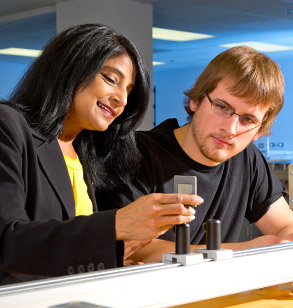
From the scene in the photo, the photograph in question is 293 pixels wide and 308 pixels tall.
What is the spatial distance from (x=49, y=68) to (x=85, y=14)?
6.39m

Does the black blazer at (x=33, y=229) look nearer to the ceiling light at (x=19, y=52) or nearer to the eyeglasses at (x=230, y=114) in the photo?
the eyeglasses at (x=230, y=114)

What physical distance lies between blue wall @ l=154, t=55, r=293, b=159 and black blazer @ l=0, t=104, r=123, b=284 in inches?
465

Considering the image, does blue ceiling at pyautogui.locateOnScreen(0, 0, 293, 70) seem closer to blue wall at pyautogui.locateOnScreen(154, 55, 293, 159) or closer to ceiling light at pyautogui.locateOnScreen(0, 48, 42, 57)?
ceiling light at pyautogui.locateOnScreen(0, 48, 42, 57)

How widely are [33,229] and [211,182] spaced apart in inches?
36.7

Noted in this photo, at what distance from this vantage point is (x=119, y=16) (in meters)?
7.68

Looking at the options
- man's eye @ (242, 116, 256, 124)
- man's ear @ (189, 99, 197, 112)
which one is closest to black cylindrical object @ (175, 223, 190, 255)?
man's eye @ (242, 116, 256, 124)

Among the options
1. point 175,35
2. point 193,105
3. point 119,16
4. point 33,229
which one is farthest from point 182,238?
point 175,35

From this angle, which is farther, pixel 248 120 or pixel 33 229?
pixel 248 120

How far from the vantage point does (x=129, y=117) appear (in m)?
1.87

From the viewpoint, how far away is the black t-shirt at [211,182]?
2008 millimetres

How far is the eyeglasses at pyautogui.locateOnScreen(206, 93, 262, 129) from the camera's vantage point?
6.42 ft

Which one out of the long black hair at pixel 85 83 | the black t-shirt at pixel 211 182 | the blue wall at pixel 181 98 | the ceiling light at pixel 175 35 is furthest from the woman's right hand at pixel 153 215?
the blue wall at pixel 181 98

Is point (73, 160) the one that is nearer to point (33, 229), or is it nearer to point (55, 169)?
point (55, 169)

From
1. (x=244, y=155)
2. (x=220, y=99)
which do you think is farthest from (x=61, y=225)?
(x=244, y=155)
